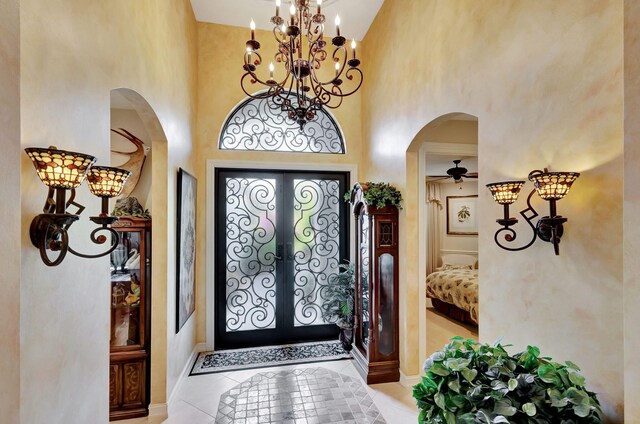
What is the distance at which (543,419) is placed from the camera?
1.07m

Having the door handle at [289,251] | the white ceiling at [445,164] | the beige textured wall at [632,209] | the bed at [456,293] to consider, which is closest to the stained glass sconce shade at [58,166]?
the beige textured wall at [632,209]

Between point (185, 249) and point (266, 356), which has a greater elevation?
point (185, 249)

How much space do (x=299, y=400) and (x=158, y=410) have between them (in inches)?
46.4

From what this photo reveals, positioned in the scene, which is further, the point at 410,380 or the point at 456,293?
the point at 456,293

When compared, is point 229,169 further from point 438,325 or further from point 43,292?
point 438,325

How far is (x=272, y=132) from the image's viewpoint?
3992 millimetres

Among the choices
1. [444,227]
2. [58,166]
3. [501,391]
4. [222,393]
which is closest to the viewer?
[58,166]

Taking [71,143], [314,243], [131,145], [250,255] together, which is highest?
[131,145]

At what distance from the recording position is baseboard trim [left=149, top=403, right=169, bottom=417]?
7.97ft

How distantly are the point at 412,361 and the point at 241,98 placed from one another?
367cm

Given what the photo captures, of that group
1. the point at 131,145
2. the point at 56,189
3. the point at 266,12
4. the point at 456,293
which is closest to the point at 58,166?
the point at 56,189

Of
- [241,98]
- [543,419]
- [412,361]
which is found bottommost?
[412,361]

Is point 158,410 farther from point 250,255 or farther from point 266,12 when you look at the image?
point 266,12

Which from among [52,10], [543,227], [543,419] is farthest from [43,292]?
[543,227]
